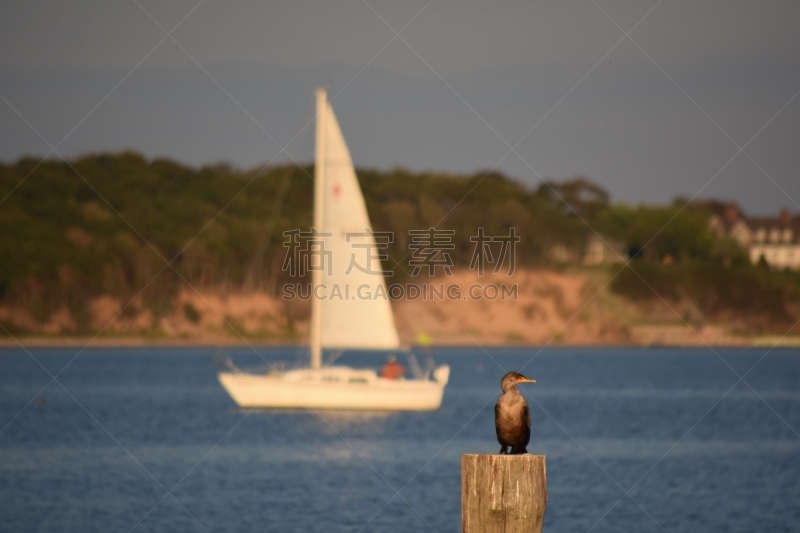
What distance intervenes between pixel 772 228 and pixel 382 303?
10129 centimetres

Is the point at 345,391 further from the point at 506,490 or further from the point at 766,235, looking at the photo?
the point at 766,235

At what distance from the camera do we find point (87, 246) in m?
118

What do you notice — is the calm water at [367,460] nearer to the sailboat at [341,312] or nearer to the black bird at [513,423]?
the sailboat at [341,312]

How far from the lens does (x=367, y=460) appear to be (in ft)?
117

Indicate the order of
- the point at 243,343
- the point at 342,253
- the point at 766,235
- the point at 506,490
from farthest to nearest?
the point at 766,235, the point at 243,343, the point at 342,253, the point at 506,490

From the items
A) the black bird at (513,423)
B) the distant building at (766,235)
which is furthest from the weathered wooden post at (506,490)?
the distant building at (766,235)

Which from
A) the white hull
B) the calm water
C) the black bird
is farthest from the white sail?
the black bird

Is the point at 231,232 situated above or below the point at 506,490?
above

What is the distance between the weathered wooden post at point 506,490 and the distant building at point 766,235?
11660 centimetres

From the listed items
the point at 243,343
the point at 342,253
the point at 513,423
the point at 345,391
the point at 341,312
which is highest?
the point at 243,343

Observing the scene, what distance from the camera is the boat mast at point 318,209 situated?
39750mm

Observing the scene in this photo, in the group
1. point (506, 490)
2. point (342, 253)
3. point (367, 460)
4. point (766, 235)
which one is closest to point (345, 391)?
point (342, 253)

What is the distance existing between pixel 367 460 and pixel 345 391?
4.51 metres

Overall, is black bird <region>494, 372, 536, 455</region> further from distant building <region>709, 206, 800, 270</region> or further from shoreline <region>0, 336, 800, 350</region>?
distant building <region>709, 206, 800, 270</region>
